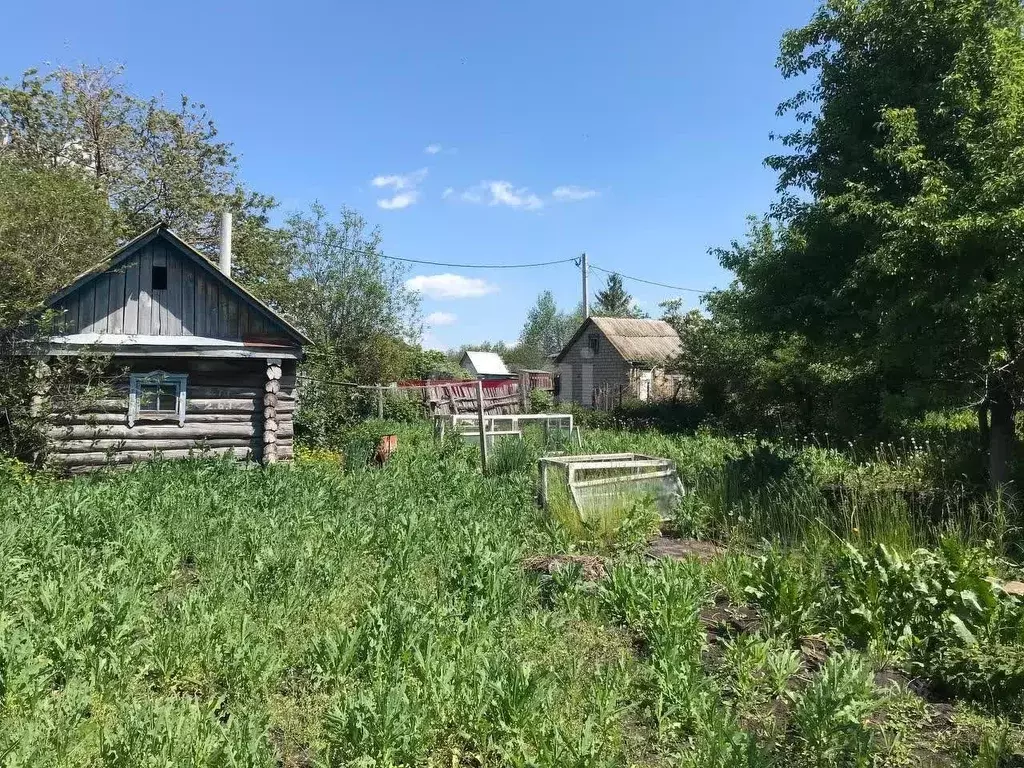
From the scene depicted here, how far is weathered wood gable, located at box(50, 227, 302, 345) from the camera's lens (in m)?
11.3

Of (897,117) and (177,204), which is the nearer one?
(897,117)

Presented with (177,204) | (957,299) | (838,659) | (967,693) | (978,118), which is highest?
(177,204)

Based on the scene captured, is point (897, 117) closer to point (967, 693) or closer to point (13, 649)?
point (967, 693)

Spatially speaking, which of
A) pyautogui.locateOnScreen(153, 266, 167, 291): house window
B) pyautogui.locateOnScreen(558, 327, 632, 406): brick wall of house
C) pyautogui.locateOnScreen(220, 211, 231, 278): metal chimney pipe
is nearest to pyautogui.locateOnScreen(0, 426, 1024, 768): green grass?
pyautogui.locateOnScreen(153, 266, 167, 291): house window

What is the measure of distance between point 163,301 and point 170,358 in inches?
40.2

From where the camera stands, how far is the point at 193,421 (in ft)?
40.3

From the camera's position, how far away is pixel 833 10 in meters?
8.52

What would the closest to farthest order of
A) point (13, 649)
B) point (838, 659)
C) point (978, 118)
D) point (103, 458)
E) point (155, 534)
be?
point (13, 649) → point (838, 659) → point (155, 534) → point (978, 118) → point (103, 458)

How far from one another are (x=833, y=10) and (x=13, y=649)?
10.3 meters

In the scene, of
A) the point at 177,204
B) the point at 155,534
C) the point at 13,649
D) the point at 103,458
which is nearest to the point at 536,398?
the point at 177,204

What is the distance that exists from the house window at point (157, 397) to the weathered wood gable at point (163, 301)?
83cm

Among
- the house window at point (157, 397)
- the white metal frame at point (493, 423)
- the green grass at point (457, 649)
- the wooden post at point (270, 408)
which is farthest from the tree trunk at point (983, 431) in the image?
the house window at point (157, 397)

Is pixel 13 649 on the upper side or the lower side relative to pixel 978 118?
lower

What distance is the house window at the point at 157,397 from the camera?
11.8m
